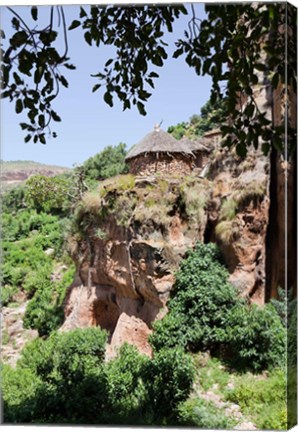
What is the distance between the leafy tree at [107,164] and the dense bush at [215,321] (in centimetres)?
136

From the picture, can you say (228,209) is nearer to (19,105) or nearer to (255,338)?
(255,338)

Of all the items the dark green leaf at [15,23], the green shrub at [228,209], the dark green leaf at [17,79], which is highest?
the dark green leaf at [15,23]

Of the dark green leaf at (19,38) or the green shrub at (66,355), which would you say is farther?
the green shrub at (66,355)

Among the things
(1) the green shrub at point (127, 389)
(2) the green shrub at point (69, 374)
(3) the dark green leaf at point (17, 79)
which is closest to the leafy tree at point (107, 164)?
(3) the dark green leaf at point (17, 79)

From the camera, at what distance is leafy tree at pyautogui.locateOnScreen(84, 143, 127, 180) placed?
4.89 m

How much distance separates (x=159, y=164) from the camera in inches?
228

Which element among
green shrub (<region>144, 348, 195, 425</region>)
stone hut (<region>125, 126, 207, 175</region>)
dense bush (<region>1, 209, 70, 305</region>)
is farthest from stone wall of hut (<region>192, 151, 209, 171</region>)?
green shrub (<region>144, 348, 195, 425</region>)

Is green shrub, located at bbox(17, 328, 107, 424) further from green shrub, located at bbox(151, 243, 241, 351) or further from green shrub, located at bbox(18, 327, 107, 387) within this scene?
green shrub, located at bbox(151, 243, 241, 351)

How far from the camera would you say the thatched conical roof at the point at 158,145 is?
Answer: 492 cm

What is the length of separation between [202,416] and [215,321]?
195 cm

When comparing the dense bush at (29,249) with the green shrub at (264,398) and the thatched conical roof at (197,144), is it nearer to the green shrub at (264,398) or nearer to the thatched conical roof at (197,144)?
the thatched conical roof at (197,144)

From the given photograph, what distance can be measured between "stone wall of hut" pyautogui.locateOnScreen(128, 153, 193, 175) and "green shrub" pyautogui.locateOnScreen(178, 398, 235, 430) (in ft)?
8.65

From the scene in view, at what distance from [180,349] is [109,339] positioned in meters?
1.15

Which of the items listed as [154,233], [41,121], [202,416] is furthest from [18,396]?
[154,233]
